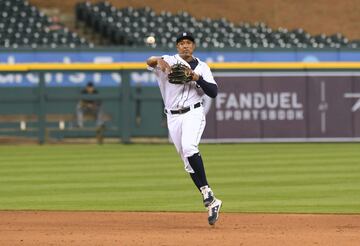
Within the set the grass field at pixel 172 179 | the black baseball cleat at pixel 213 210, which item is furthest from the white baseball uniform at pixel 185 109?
the grass field at pixel 172 179

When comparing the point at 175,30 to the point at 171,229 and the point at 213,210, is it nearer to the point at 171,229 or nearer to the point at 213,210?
the point at 213,210

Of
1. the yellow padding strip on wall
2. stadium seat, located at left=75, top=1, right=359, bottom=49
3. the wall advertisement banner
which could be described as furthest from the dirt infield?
stadium seat, located at left=75, top=1, right=359, bottom=49

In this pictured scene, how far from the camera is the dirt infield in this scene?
875cm

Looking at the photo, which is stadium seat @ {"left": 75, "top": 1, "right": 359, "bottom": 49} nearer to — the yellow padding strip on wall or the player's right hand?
the yellow padding strip on wall

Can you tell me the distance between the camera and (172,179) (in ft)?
49.5

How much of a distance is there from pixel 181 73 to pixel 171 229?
139cm

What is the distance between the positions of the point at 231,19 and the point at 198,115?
2290 centimetres

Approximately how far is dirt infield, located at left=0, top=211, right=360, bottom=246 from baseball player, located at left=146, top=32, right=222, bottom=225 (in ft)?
1.43

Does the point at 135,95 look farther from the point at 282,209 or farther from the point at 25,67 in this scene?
the point at 282,209

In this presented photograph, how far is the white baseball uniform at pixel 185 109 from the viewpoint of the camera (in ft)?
32.3

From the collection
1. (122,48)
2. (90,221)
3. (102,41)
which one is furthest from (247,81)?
(90,221)

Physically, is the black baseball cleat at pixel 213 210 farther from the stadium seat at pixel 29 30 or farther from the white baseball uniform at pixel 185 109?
the stadium seat at pixel 29 30

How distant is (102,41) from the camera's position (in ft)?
99.5

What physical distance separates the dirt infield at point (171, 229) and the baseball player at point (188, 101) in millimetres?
436
